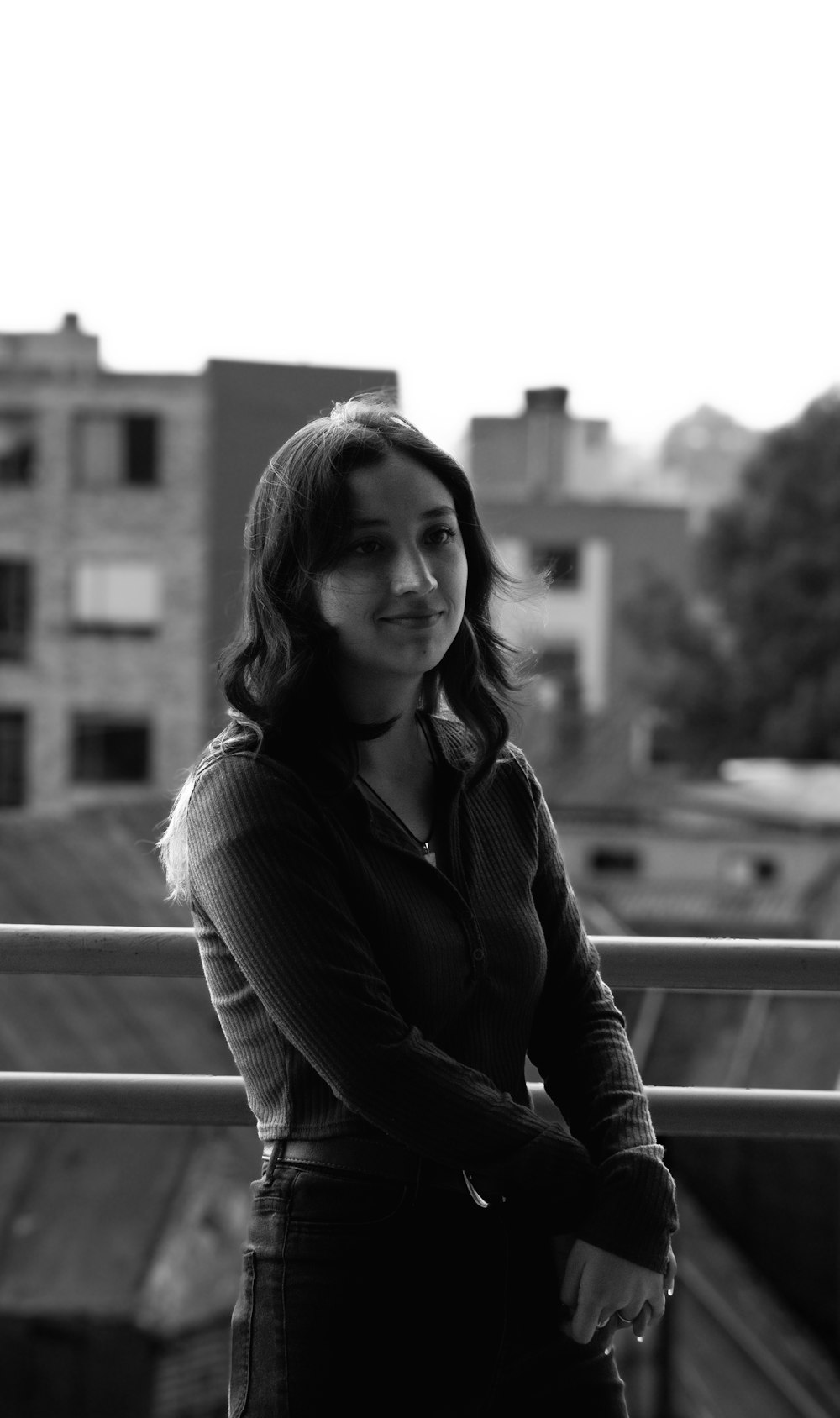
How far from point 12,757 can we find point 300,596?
29112 millimetres

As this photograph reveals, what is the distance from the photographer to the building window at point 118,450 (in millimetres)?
28797

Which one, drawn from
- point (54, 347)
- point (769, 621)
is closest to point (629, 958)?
point (769, 621)

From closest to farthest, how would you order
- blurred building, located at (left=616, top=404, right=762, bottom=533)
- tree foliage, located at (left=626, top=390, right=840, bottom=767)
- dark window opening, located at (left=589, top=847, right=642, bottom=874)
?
1. dark window opening, located at (left=589, top=847, right=642, bottom=874)
2. tree foliage, located at (left=626, top=390, right=840, bottom=767)
3. blurred building, located at (left=616, top=404, right=762, bottom=533)

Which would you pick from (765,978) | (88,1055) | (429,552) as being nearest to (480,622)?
(429,552)

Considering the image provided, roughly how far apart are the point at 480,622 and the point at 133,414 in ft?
91.5

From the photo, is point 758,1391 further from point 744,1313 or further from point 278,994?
point 278,994

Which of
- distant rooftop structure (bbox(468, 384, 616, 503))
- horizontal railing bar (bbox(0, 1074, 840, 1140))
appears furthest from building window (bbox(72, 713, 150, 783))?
horizontal railing bar (bbox(0, 1074, 840, 1140))

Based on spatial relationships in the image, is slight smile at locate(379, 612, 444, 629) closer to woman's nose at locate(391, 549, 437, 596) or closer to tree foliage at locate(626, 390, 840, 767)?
woman's nose at locate(391, 549, 437, 596)

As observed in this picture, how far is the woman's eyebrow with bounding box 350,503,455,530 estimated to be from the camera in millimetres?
1582

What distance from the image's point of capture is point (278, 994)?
1.46 metres

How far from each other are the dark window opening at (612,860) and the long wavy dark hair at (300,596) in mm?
23225

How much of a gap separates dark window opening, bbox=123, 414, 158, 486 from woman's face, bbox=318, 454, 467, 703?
27849 mm

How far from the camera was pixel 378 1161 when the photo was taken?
1.47m

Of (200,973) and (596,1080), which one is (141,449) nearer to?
(200,973)
